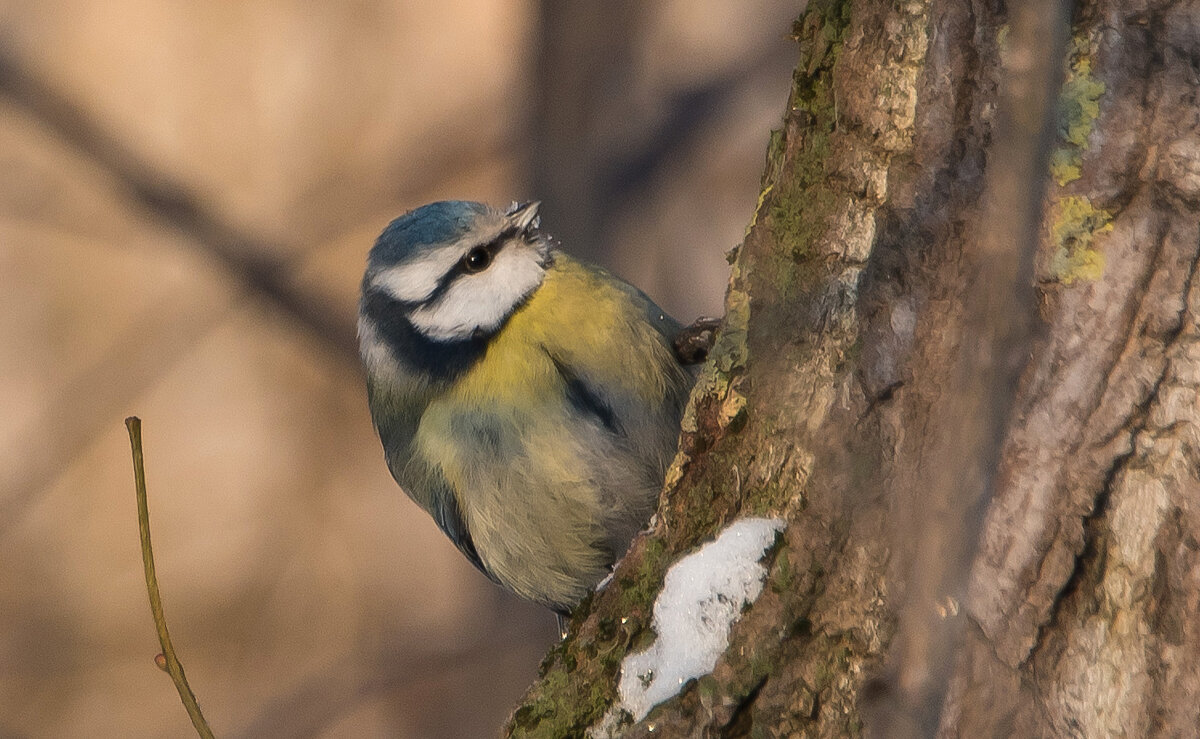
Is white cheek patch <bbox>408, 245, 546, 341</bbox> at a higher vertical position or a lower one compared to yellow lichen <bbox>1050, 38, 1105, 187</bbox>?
higher

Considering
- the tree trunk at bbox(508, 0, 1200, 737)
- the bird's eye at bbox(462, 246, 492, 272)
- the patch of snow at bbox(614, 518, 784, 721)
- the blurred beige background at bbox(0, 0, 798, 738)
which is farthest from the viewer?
the blurred beige background at bbox(0, 0, 798, 738)

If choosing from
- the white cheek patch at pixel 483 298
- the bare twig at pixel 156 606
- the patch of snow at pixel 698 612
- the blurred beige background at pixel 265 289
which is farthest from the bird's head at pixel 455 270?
the blurred beige background at pixel 265 289

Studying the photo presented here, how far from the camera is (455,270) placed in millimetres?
2186

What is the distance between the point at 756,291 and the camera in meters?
1.51

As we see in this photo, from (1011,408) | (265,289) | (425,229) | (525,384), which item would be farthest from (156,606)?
(265,289)

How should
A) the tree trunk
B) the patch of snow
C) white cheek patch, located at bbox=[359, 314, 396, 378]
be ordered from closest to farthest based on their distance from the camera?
the tree trunk
the patch of snow
white cheek patch, located at bbox=[359, 314, 396, 378]

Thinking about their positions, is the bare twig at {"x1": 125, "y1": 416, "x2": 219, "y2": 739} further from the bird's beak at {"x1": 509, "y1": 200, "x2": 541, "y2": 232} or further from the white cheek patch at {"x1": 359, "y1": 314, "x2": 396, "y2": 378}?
the bird's beak at {"x1": 509, "y1": 200, "x2": 541, "y2": 232}

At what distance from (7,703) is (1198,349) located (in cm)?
475

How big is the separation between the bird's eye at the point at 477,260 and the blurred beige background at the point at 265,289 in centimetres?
214

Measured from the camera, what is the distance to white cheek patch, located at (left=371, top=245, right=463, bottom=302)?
2178mm

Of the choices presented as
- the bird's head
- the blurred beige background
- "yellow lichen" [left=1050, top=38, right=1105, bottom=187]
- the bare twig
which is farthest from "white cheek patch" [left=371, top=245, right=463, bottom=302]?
the blurred beige background

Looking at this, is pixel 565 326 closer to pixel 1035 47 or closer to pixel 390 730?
pixel 1035 47

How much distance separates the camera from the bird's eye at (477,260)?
7.18ft

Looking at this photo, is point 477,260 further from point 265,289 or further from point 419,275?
Result: point 265,289
